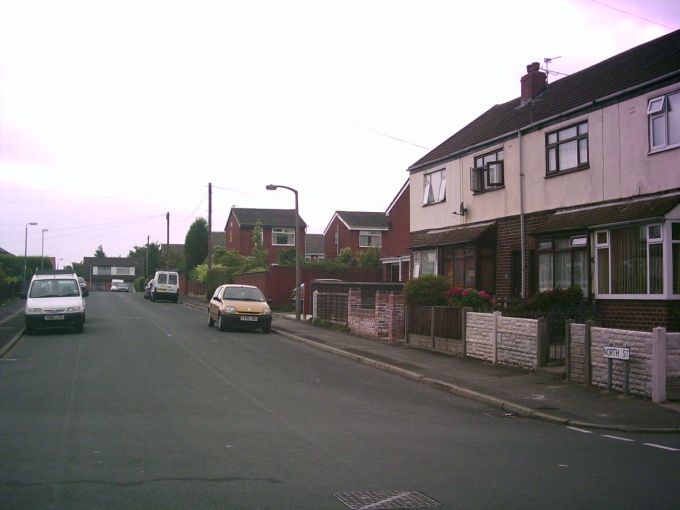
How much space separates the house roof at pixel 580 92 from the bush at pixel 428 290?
18.0 ft

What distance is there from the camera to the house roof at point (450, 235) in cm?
2381

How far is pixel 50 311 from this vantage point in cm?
2264

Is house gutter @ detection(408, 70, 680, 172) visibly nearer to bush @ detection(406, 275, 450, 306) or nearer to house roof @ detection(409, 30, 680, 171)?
house roof @ detection(409, 30, 680, 171)

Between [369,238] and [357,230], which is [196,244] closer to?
[357,230]

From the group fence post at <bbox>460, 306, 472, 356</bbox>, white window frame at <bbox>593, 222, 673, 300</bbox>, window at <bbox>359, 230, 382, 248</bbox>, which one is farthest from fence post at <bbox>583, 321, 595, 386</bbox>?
window at <bbox>359, 230, 382, 248</bbox>

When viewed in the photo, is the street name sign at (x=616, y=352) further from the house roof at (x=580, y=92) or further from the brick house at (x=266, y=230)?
the brick house at (x=266, y=230)

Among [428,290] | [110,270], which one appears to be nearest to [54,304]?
[428,290]

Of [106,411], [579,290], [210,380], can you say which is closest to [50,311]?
[210,380]

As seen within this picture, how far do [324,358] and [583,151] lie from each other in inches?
362

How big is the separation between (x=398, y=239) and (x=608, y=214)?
2931 centimetres

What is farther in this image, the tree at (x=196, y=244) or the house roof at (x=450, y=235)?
the tree at (x=196, y=244)

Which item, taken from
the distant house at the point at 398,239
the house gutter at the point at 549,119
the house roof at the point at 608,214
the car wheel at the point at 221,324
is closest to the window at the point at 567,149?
the house gutter at the point at 549,119

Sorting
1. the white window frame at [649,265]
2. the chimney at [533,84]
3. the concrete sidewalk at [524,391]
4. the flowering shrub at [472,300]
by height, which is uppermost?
the chimney at [533,84]

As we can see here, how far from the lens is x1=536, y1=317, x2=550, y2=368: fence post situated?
625 inches
